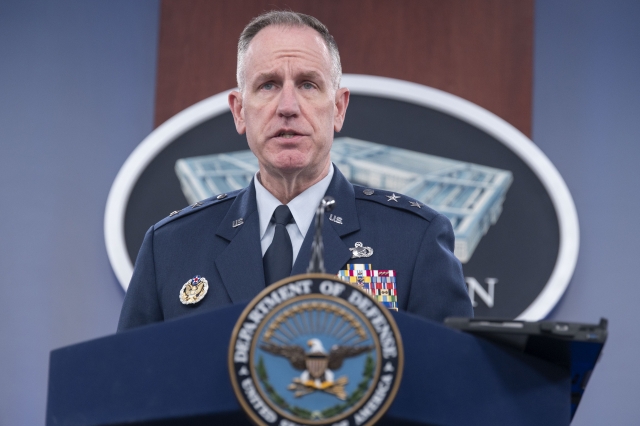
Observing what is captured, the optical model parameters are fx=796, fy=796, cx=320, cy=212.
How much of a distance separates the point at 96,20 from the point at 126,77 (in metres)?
0.24

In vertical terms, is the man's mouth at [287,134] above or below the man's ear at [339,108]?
below

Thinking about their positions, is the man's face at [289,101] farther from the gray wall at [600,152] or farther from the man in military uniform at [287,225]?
the gray wall at [600,152]

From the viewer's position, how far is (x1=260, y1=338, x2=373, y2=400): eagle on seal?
76cm

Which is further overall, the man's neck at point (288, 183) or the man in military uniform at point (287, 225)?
the man's neck at point (288, 183)

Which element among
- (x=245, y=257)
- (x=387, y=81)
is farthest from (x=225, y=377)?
(x=387, y=81)

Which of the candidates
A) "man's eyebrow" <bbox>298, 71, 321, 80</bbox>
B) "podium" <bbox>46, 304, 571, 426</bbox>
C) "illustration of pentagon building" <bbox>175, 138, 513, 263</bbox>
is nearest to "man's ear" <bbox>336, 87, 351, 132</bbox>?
"man's eyebrow" <bbox>298, 71, 321, 80</bbox>

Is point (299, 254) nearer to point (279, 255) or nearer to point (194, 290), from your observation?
point (279, 255)

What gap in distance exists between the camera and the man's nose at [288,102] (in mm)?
1386

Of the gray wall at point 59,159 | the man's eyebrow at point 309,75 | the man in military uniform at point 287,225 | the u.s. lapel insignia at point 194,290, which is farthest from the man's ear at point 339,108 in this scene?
the gray wall at point 59,159

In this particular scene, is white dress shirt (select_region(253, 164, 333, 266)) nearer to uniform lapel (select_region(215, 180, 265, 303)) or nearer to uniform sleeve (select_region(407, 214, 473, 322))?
uniform lapel (select_region(215, 180, 265, 303))

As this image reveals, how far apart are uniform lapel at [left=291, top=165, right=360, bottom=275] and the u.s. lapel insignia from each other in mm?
162

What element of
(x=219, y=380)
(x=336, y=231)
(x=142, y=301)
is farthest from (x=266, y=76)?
(x=219, y=380)

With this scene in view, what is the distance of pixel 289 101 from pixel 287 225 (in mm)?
219

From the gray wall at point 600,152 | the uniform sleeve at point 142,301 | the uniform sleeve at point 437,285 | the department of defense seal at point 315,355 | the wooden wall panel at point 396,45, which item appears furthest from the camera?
the wooden wall panel at point 396,45
